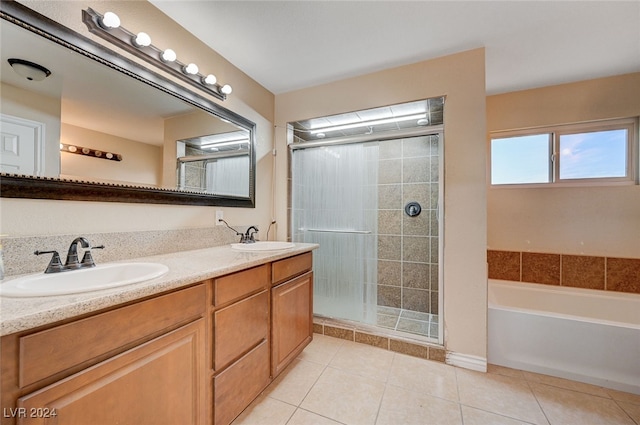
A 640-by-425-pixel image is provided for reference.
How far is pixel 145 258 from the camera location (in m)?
1.30

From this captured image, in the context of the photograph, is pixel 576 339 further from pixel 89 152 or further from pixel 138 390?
pixel 89 152

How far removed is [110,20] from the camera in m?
1.15

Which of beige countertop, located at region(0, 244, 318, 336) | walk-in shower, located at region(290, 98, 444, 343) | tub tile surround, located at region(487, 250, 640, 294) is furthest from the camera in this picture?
walk-in shower, located at region(290, 98, 444, 343)

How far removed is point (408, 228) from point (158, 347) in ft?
7.91

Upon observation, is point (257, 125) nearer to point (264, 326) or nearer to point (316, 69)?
point (316, 69)

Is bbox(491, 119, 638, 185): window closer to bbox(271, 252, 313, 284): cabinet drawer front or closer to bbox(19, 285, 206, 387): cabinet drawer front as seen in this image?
bbox(271, 252, 313, 284): cabinet drawer front

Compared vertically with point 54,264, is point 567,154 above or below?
above

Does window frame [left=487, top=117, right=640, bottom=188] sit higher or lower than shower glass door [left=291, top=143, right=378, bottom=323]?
higher

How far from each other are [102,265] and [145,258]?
0.21m

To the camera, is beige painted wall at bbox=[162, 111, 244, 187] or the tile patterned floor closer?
the tile patterned floor

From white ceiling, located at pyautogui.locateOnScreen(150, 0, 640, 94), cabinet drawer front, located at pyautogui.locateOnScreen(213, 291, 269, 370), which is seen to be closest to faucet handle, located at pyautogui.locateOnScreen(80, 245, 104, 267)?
cabinet drawer front, located at pyautogui.locateOnScreen(213, 291, 269, 370)

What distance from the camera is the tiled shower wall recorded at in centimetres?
260

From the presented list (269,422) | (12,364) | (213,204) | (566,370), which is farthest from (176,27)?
(566,370)

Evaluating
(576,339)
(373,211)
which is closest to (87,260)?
(373,211)
